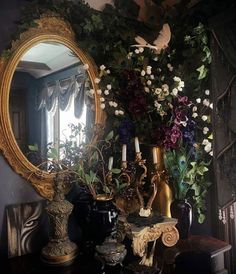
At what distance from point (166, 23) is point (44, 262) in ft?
5.18

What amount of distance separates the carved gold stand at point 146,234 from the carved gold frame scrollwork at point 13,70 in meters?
0.46

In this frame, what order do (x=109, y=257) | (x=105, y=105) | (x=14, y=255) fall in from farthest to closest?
(x=105, y=105)
(x=14, y=255)
(x=109, y=257)

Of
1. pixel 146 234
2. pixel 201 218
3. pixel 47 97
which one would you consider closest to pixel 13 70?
pixel 47 97

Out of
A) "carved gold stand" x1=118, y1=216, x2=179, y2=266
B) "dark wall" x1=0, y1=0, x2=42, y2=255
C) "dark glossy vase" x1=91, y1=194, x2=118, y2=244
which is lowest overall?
"carved gold stand" x1=118, y1=216, x2=179, y2=266

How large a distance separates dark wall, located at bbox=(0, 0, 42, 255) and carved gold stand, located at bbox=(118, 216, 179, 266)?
56cm

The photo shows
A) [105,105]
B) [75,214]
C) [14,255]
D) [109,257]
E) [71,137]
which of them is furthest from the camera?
[105,105]

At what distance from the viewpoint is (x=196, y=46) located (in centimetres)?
176

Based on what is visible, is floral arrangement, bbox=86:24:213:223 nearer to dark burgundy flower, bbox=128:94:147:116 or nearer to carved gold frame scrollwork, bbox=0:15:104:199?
dark burgundy flower, bbox=128:94:147:116

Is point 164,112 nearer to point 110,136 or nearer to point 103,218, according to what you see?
point 110,136

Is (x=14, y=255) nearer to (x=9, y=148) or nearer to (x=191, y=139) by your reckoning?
(x=9, y=148)

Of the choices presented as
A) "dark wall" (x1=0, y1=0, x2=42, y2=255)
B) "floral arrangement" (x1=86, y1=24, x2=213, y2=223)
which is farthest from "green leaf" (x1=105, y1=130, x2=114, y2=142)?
"dark wall" (x1=0, y1=0, x2=42, y2=255)

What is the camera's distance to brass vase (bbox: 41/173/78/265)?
4.41ft

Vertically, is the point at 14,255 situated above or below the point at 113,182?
below

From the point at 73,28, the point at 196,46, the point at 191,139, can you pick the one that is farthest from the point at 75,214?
the point at 196,46
